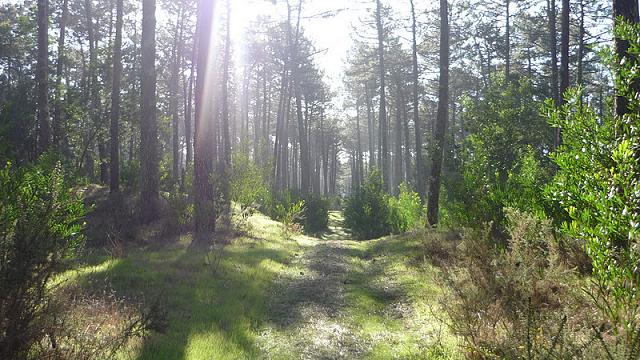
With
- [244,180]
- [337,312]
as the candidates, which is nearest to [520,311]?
[337,312]

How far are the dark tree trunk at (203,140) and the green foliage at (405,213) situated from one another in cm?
818

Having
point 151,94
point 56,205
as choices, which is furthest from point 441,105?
point 56,205

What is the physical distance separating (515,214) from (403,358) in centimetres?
245

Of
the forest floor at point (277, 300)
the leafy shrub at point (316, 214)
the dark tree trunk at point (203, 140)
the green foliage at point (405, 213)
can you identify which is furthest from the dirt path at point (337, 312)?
the leafy shrub at point (316, 214)

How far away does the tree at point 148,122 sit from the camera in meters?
13.4

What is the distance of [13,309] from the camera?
321cm

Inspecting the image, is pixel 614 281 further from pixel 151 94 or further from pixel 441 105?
pixel 151 94

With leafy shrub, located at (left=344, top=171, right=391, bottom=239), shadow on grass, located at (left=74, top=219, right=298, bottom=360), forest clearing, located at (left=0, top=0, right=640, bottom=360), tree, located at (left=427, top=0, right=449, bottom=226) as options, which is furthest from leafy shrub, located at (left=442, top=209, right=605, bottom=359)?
leafy shrub, located at (left=344, top=171, right=391, bottom=239)

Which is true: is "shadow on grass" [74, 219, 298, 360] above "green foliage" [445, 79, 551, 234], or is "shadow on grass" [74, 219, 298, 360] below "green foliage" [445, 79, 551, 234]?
below

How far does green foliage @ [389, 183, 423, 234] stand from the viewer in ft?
54.0

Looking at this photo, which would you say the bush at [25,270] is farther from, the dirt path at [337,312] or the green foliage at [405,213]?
the green foliage at [405,213]

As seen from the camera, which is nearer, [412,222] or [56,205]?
[56,205]

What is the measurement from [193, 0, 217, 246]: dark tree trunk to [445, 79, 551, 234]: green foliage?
6771mm

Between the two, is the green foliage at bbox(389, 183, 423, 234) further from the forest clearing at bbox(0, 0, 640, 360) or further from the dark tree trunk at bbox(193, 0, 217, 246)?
the dark tree trunk at bbox(193, 0, 217, 246)
